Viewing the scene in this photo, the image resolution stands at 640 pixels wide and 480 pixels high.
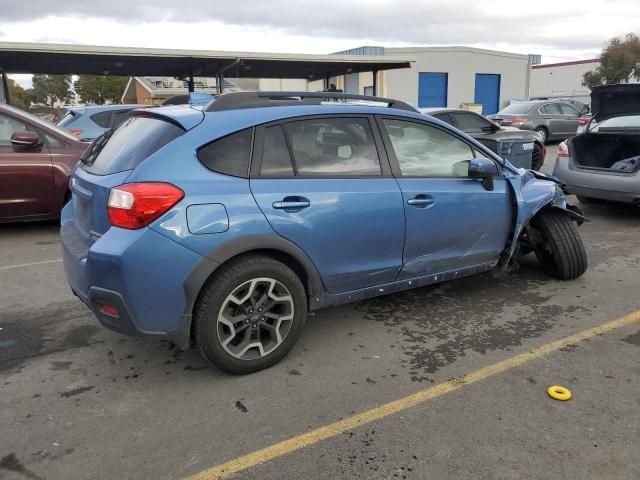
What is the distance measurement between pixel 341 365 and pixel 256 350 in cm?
55

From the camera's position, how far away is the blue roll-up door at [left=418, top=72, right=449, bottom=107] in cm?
3700

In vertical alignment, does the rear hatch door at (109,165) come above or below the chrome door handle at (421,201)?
above

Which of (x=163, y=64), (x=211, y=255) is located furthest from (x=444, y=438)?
(x=163, y=64)

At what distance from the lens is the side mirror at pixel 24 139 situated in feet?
20.9

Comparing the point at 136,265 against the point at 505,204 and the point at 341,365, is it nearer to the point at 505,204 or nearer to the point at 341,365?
the point at 341,365

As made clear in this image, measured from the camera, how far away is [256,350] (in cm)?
332

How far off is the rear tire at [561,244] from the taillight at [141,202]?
3307 millimetres

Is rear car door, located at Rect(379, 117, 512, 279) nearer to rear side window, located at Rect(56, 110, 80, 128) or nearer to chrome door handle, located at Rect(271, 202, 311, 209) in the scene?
chrome door handle, located at Rect(271, 202, 311, 209)

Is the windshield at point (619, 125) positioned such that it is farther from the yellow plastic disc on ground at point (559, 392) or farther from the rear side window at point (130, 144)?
the rear side window at point (130, 144)

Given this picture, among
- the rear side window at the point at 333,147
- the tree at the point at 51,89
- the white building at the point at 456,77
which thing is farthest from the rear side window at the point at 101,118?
the tree at the point at 51,89

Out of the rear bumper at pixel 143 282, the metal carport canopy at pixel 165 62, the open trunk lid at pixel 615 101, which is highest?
the metal carport canopy at pixel 165 62

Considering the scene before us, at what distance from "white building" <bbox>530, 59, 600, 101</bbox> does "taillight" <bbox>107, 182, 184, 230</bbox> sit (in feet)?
195

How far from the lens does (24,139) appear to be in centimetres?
638

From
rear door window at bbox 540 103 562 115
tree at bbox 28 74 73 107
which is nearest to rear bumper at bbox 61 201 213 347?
rear door window at bbox 540 103 562 115
